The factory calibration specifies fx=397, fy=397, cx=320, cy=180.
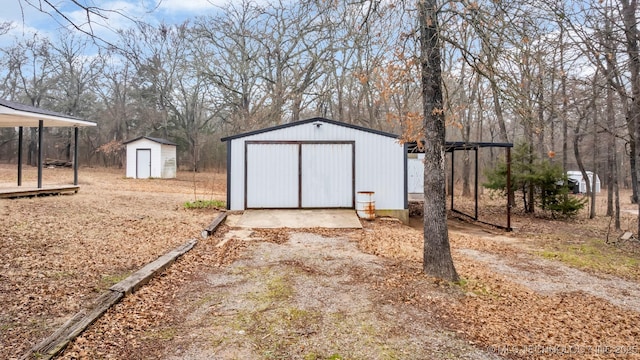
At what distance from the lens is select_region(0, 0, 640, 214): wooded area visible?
456cm

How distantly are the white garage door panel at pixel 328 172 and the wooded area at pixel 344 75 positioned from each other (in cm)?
154

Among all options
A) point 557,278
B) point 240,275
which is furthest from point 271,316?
point 557,278

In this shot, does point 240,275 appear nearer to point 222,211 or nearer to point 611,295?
point 611,295

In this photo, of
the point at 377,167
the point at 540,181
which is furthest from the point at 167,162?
the point at 540,181

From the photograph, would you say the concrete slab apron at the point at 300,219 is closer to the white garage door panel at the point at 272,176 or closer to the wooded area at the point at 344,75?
the white garage door panel at the point at 272,176

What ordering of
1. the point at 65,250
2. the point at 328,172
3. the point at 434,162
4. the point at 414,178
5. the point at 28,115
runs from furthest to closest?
the point at 414,178 → the point at 328,172 → the point at 28,115 → the point at 65,250 → the point at 434,162

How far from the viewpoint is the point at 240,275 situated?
4.95m

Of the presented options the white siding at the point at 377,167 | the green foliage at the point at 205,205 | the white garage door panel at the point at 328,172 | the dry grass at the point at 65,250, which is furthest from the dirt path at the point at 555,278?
the green foliage at the point at 205,205

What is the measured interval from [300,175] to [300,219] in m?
1.47

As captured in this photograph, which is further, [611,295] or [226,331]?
[611,295]

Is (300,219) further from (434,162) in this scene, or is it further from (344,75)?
(344,75)

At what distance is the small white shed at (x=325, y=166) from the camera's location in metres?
10.3

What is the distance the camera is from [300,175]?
10367 millimetres

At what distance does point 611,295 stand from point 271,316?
159 inches
